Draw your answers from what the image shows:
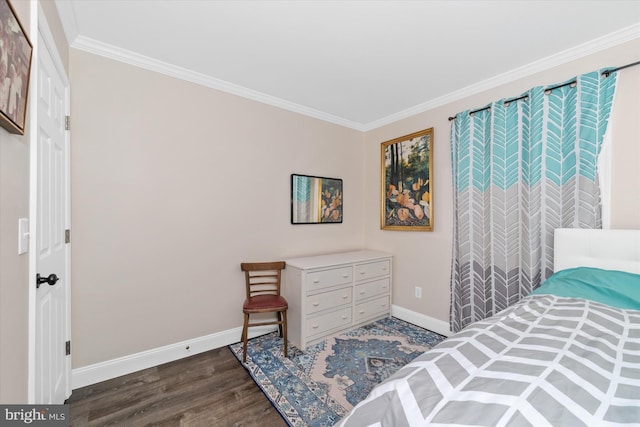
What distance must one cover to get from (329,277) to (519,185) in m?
1.90

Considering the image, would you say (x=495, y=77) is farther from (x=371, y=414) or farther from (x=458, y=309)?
(x=371, y=414)

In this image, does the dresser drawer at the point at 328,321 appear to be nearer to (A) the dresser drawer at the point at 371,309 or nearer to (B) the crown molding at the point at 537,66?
(A) the dresser drawer at the point at 371,309

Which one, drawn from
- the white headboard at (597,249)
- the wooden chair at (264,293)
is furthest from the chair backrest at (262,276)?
the white headboard at (597,249)

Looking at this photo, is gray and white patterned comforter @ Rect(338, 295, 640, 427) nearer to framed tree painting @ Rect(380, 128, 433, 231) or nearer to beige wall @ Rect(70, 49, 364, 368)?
framed tree painting @ Rect(380, 128, 433, 231)

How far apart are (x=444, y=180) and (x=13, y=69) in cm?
310

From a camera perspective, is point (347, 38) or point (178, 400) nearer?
point (178, 400)

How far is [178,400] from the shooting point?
5.89ft

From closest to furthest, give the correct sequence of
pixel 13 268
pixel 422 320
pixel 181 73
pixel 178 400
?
pixel 13 268 < pixel 178 400 < pixel 181 73 < pixel 422 320

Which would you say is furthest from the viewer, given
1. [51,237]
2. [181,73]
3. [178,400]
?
[181,73]

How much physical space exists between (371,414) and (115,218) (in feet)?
7.36

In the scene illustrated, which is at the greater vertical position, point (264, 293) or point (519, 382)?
point (519, 382)

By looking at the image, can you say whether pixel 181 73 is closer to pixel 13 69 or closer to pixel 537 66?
pixel 13 69

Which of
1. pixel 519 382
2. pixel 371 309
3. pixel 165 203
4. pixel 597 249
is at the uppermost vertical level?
pixel 165 203

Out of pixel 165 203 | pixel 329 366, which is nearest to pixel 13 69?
pixel 165 203
